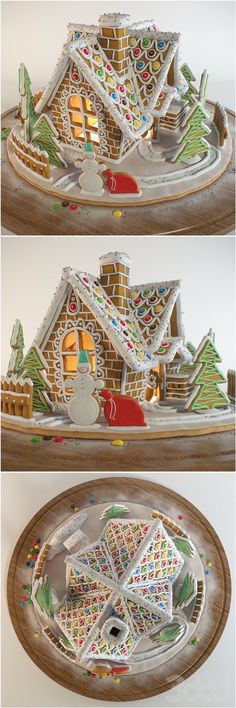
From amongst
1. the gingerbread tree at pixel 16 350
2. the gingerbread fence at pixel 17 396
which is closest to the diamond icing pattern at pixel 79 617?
the gingerbread fence at pixel 17 396

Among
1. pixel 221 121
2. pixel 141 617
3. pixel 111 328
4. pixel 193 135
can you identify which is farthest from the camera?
pixel 221 121

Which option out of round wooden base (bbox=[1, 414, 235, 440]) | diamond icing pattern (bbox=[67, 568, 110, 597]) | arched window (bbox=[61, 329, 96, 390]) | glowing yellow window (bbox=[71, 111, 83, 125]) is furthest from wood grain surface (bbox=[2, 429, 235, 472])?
glowing yellow window (bbox=[71, 111, 83, 125])

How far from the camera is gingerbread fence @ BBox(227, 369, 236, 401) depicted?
2742mm

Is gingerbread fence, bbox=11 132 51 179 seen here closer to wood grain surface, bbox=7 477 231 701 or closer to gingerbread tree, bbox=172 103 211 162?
gingerbread tree, bbox=172 103 211 162

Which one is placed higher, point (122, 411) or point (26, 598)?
point (122, 411)

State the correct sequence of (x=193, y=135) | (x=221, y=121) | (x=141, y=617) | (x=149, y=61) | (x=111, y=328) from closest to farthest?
(x=111, y=328), (x=141, y=617), (x=149, y=61), (x=193, y=135), (x=221, y=121)

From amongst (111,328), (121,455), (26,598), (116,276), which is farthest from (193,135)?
(26,598)

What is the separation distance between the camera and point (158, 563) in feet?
8.67

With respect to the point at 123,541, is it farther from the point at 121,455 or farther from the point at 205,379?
the point at 205,379

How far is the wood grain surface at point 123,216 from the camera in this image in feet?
9.06

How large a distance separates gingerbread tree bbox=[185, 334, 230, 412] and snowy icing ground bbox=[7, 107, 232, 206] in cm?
42

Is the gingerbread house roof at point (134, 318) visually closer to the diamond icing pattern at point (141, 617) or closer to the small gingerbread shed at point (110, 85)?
the small gingerbread shed at point (110, 85)

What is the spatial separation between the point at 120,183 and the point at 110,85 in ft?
0.77

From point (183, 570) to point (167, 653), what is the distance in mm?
205
